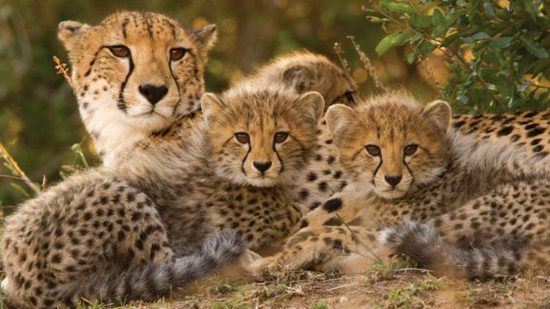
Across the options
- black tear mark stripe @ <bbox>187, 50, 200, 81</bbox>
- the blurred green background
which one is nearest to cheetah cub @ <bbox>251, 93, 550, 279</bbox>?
black tear mark stripe @ <bbox>187, 50, 200, 81</bbox>

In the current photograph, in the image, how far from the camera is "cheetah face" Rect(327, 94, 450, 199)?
5230 mm

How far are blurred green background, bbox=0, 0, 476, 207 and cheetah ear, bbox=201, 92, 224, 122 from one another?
132 inches

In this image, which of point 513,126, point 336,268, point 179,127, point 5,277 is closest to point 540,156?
point 513,126

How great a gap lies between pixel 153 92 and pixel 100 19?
125 inches

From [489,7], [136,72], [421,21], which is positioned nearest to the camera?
[489,7]

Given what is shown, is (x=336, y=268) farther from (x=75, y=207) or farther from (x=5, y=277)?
(x=5, y=277)

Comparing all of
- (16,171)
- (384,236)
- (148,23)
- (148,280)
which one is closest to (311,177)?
(384,236)

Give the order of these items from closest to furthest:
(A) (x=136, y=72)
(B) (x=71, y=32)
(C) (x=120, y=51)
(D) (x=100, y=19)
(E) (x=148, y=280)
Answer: (E) (x=148, y=280) → (A) (x=136, y=72) → (C) (x=120, y=51) → (B) (x=71, y=32) → (D) (x=100, y=19)

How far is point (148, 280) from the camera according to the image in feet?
15.9

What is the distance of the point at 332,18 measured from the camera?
10172mm

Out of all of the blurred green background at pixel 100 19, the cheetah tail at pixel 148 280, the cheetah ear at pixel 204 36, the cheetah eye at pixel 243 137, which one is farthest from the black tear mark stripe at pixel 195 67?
the blurred green background at pixel 100 19

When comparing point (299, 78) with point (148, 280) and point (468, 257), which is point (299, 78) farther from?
point (468, 257)

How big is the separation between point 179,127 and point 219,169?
30.4 inches

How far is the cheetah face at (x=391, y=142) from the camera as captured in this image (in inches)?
206
